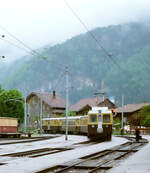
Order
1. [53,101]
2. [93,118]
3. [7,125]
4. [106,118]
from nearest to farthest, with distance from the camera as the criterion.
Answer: [106,118]
[93,118]
[7,125]
[53,101]

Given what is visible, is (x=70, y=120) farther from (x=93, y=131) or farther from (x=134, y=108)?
(x=134, y=108)

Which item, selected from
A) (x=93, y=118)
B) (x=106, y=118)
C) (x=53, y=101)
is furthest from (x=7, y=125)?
(x=53, y=101)

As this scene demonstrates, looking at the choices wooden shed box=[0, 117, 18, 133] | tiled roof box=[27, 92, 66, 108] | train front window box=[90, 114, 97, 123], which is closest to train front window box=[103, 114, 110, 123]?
train front window box=[90, 114, 97, 123]

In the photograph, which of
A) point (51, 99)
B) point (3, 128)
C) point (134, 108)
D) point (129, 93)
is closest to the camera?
point (3, 128)

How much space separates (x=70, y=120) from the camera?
5912cm

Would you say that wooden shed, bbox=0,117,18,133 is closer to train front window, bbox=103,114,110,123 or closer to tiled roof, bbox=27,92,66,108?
train front window, bbox=103,114,110,123

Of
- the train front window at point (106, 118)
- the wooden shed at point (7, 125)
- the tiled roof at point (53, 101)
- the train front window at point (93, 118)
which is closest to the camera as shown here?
the train front window at point (106, 118)

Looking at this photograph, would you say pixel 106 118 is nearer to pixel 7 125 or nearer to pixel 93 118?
pixel 93 118

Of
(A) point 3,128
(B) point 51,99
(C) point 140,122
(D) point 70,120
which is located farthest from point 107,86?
(A) point 3,128

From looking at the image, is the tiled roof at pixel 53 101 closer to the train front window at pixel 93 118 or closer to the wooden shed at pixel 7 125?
the wooden shed at pixel 7 125

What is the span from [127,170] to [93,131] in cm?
2345

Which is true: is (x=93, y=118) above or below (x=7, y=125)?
above

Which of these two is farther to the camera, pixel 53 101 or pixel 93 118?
pixel 53 101

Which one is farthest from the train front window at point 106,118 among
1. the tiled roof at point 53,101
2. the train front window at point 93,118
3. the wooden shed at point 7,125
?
the tiled roof at point 53,101
